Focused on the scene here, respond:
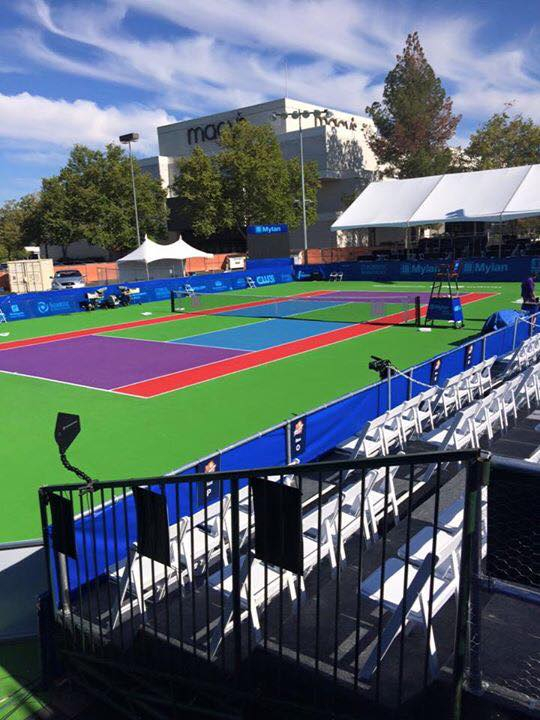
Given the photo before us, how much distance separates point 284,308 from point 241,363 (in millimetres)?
12383

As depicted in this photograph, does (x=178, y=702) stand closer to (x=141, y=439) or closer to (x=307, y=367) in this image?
(x=141, y=439)

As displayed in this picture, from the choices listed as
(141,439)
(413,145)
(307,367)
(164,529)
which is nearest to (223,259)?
(413,145)

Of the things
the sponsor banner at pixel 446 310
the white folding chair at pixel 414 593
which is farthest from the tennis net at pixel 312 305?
the white folding chair at pixel 414 593

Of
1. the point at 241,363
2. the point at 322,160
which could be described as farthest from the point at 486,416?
the point at 322,160

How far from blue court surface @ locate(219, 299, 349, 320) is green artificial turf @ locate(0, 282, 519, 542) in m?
7.83

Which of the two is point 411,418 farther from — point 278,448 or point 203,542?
point 203,542

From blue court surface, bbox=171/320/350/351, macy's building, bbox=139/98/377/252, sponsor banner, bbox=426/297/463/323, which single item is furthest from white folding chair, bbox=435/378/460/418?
macy's building, bbox=139/98/377/252

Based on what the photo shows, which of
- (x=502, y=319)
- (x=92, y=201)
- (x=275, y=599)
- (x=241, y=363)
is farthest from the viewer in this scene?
(x=92, y=201)

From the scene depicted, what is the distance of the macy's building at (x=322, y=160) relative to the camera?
63.6 meters

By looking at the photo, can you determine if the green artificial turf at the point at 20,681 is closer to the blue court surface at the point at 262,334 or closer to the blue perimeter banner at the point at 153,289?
the blue court surface at the point at 262,334

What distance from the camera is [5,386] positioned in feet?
51.1

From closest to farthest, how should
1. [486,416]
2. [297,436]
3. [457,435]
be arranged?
[457,435] → [297,436] → [486,416]

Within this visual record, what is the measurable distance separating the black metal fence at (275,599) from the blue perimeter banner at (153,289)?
26.6 metres

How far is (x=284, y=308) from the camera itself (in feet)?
96.7
